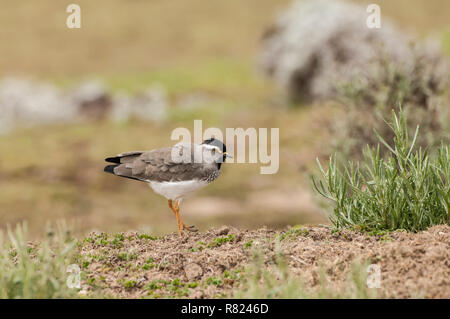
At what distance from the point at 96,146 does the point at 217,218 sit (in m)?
6.05

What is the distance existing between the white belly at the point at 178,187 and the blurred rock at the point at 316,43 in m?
13.5

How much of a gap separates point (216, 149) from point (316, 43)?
51.0 feet

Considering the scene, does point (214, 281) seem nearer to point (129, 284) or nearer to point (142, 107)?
point (129, 284)

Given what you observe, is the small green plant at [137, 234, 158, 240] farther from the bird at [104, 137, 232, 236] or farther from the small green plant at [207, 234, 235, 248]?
the small green plant at [207, 234, 235, 248]

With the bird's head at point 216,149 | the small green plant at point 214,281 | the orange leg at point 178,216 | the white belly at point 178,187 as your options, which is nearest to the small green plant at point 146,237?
the orange leg at point 178,216

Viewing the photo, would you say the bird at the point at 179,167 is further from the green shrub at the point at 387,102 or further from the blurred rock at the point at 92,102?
the blurred rock at the point at 92,102

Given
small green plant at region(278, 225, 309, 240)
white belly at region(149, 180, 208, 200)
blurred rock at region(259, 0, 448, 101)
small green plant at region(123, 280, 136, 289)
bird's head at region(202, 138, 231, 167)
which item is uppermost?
blurred rock at region(259, 0, 448, 101)

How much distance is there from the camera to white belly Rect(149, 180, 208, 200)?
18.3ft

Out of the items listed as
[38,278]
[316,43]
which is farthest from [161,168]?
[316,43]

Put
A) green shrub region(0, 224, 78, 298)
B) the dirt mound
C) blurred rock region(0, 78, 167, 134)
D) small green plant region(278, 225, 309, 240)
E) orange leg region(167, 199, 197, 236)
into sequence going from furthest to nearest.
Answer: blurred rock region(0, 78, 167, 134), orange leg region(167, 199, 197, 236), small green plant region(278, 225, 309, 240), the dirt mound, green shrub region(0, 224, 78, 298)

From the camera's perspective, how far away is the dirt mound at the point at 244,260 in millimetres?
4414

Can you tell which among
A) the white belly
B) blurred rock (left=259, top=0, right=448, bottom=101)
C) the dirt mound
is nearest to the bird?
the white belly

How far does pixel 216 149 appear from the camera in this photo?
5.42 metres
